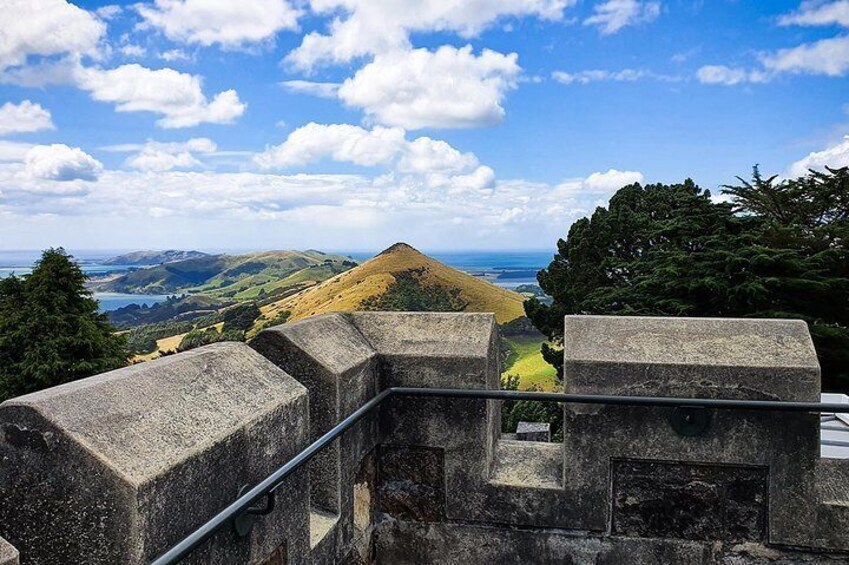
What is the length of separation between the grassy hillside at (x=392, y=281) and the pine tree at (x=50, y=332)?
35.5ft

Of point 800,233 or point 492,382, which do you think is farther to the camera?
point 800,233

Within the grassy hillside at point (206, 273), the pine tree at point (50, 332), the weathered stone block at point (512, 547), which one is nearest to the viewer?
the weathered stone block at point (512, 547)

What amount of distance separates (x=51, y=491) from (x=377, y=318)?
1.92m

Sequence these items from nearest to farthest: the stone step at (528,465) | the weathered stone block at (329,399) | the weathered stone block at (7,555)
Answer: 1. the weathered stone block at (7,555)
2. the weathered stone block at (329,399)
3. the stone step at (528,465)

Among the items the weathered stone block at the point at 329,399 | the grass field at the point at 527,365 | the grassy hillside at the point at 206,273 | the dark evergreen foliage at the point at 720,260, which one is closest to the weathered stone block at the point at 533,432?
the dark evergreen foliage at the point at 720,260

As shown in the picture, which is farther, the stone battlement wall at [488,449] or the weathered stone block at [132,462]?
the stone battlement wall at [488,449]

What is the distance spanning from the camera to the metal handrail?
163 centimetres

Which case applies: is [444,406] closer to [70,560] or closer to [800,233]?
[70,560]

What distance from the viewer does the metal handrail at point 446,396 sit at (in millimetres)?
1629

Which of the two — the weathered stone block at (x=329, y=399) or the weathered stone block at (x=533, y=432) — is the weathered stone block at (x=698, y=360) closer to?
the weathered stone block at (x=329, y=399)

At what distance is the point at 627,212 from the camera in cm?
Result: 2492

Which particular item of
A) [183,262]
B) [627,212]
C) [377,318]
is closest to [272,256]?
[183,262]

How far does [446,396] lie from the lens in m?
2.92

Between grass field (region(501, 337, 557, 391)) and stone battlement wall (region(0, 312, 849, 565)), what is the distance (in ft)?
92.8
